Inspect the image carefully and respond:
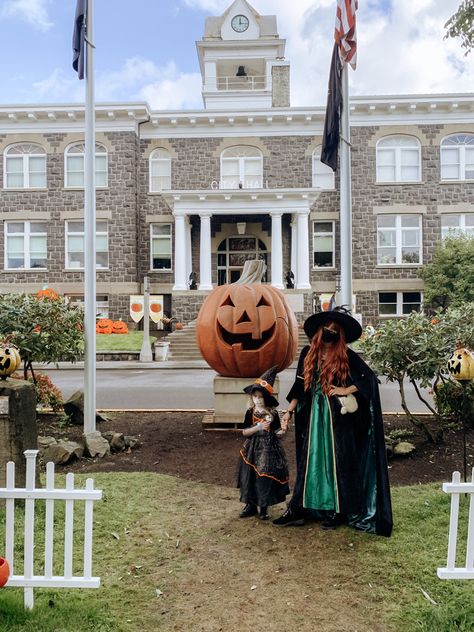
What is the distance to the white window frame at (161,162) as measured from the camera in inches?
1064

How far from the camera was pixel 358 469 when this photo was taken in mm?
4242

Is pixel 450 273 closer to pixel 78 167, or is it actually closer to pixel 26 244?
pixel 78 167

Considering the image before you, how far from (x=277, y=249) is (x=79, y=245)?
9.76m

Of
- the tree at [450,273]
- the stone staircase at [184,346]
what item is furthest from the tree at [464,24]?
the tree at [450,273]

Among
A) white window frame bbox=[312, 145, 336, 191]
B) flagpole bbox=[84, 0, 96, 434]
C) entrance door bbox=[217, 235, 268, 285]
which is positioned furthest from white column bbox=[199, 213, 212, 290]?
flagpole bbox=[84, 0, 96, 434]

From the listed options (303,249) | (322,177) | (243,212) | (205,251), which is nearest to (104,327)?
(205,251)

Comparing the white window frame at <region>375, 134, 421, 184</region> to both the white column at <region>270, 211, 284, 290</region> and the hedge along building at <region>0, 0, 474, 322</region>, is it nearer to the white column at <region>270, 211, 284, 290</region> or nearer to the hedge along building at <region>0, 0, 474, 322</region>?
the hedge along building at <region>0, 0, 474, 322</region>

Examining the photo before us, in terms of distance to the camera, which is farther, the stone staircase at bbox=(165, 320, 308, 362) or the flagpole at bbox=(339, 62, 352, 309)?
the stone staircase at bbox=(165, 320, 308, 362)

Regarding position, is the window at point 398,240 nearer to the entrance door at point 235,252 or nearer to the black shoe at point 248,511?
the entrance door at point 235,252

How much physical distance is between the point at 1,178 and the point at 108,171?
534 cm

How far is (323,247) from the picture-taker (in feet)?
89.5

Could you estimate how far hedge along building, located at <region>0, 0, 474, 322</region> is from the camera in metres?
26.1

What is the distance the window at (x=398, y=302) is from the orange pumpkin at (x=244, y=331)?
1981 centimetres

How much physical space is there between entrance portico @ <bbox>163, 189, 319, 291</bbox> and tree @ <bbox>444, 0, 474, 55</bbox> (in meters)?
17.5
